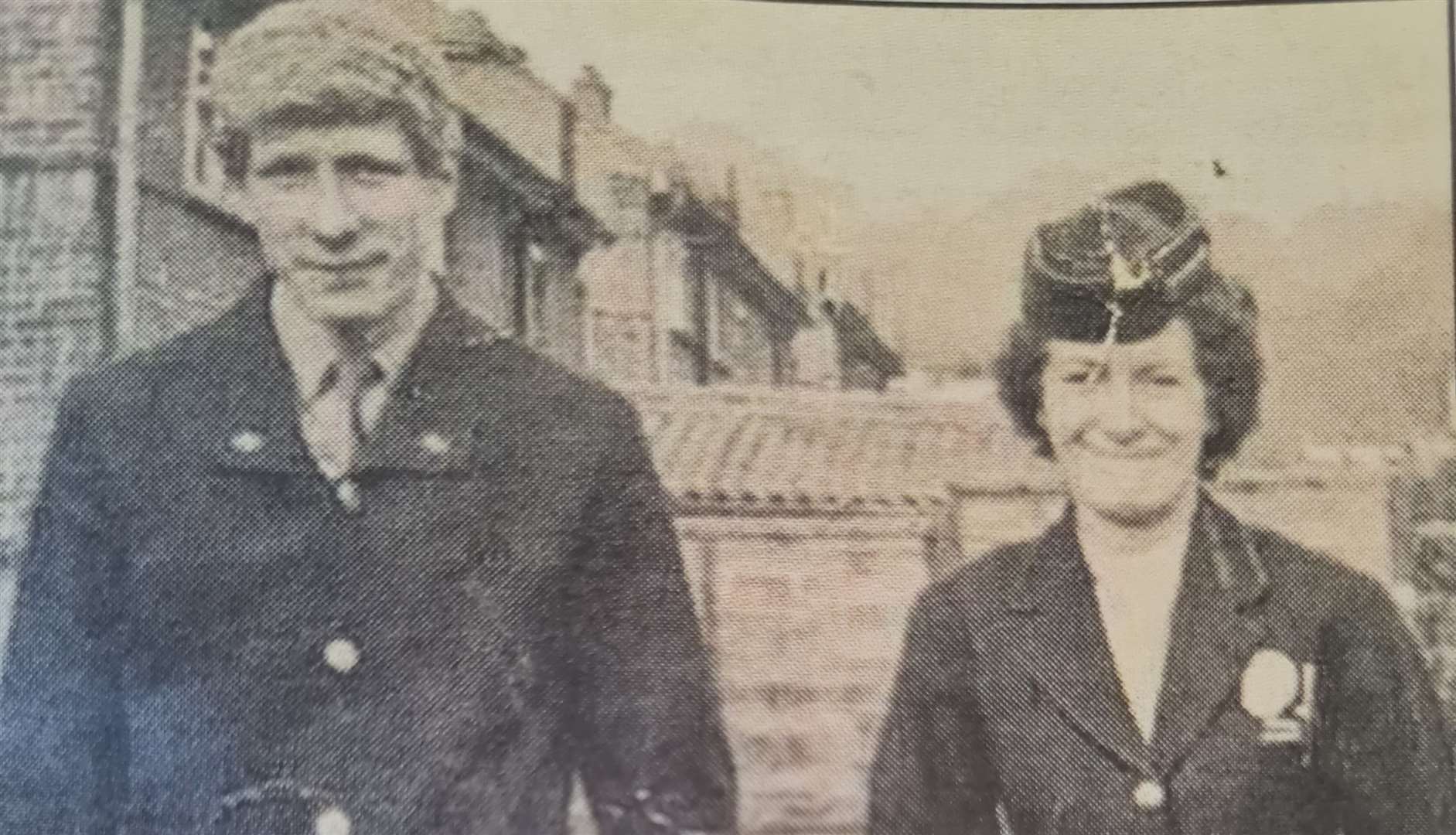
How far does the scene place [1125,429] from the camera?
768 mm

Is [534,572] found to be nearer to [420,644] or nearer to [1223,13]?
[420,644]

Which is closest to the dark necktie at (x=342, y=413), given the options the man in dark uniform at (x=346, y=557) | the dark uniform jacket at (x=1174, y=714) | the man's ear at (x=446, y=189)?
the man in dark uniform at (x=346, y=557)

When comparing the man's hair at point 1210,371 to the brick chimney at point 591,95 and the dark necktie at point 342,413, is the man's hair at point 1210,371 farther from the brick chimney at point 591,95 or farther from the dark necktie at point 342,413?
the dark necktie at point 342,413

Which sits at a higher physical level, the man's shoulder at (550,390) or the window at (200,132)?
the window at (200,132)

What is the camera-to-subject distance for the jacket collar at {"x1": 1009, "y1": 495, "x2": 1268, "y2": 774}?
2.43 ft

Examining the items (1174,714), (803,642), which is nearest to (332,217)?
(803,642)

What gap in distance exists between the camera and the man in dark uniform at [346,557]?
711 millimetres

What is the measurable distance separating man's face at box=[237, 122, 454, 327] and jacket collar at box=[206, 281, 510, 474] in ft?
0.10

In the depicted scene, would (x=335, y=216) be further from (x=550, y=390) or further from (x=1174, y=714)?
(x=1174, y=714)

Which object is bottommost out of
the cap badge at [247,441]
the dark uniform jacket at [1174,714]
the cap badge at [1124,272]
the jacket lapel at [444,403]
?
the dark uniform jacket at [1174,714]

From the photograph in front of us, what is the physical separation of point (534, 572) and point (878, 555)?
0.74 ft

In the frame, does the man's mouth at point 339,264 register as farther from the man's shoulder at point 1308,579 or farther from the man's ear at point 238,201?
the man's shoulder at point 1308,579

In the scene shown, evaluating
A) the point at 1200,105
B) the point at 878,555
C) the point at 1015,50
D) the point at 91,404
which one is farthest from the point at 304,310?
the point at 1200,105

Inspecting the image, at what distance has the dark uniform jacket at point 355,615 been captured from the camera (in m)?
0.71
